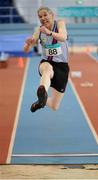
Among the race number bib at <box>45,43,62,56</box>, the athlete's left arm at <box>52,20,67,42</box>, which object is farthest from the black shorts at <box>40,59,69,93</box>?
the athlete's left arm at <box>52,20,67,42</box>

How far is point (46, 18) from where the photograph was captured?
19.9 feet

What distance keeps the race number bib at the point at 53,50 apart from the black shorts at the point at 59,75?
0.40 feet

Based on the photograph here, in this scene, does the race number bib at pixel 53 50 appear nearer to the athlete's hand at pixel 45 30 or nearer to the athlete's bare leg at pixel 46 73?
the athlete's bare leg at pixel 46 73

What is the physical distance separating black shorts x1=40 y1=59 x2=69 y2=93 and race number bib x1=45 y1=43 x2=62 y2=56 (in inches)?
4.8

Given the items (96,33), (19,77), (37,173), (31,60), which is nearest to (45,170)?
(37,173)

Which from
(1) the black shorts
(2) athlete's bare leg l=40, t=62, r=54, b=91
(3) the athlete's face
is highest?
(3) the athlete's face

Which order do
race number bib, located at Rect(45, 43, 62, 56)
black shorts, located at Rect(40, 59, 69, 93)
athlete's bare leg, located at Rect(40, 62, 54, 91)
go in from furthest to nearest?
1. black shorts, located at Rect(40, 59, 69, 93)
2. race number bib, located at Rect(45, 43, 62, 56)
3. athlete's bare leg, located at Rect(40, 62, 54, 91)

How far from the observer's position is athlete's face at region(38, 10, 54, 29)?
6008 millimetres

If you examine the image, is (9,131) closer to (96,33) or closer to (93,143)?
(93,143)

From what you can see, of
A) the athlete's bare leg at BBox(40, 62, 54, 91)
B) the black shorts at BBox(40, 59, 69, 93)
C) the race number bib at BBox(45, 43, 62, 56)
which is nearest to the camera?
the athlete's bare leg at BBox(40, 62, 54, 91)

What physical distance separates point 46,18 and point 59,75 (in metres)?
0.80

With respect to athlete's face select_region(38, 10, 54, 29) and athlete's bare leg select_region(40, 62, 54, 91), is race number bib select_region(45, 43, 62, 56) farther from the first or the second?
athlete's face select_region(38, 10, 54, 29)

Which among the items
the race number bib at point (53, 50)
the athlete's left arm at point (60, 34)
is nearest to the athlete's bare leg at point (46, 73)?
the race number bib at point (53, 50)

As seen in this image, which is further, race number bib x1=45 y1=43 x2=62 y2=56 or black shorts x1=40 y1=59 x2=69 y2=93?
black shorts x1=40 y1=59 x2=69 y2=93
